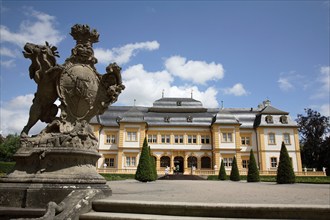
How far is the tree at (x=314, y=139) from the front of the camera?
53.3m

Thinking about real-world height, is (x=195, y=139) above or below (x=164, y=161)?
above

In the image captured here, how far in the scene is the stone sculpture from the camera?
207 inches

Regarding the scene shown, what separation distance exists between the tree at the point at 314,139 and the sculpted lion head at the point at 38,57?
5687 cm

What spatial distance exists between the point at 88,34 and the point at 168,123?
41363 millimetres

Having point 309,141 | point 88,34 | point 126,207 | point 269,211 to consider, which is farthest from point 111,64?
point 309,141

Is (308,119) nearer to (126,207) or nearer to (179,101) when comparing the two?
(179,101)

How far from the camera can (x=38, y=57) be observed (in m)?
6.29

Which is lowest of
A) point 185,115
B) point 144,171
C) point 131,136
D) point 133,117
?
point 144,171

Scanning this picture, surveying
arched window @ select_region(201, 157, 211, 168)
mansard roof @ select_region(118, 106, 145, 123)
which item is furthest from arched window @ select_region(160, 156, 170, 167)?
mansard roof @ select_region(118, 106, 145, 123)

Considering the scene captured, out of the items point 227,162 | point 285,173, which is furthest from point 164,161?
point 285,173

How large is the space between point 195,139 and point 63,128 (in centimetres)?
4230

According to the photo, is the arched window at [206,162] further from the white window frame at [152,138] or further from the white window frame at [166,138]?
the white window frame at [152,138]

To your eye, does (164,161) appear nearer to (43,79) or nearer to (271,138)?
(271,138)

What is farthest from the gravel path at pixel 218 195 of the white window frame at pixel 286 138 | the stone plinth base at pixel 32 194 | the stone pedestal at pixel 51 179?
the white window frame at pixel 286 138
